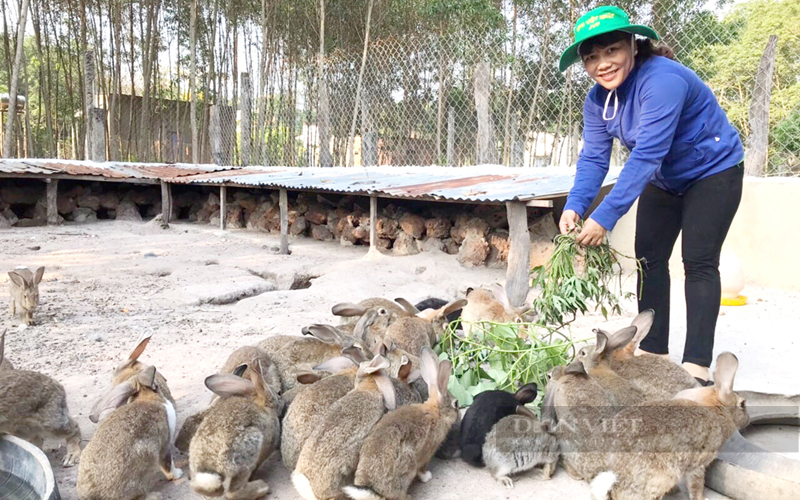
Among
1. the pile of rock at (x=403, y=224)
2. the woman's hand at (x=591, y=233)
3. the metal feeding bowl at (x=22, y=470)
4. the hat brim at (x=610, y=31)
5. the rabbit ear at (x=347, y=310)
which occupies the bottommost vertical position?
the metal feeding bowl at (x=22, y=470)

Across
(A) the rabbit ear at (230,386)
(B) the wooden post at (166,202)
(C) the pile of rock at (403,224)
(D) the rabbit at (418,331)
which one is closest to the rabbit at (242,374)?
(A) the rabbit ear at (230,386)

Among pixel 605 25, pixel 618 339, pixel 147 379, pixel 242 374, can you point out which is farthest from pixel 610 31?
pixel 147 379

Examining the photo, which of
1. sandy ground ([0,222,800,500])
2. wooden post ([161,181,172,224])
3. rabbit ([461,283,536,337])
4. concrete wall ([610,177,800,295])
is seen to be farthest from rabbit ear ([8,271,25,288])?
wooden post ([161,181,172,224])

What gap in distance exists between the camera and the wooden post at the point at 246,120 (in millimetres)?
12336

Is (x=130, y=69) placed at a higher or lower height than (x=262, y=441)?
higher

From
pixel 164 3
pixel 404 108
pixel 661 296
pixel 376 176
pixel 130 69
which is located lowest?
pixel 661 296

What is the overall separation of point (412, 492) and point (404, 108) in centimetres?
715

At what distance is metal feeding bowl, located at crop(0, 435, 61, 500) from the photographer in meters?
2.08

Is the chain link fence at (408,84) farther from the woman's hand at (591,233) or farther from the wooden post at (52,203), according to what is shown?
the woman's hand at (591,233)

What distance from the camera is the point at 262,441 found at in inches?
92.5

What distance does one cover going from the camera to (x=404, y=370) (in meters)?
2.79

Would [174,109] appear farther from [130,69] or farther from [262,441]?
[262,441]

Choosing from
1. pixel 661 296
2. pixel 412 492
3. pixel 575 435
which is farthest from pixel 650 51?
pixel 412 492

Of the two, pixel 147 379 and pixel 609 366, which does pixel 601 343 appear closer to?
pixel 609 366
